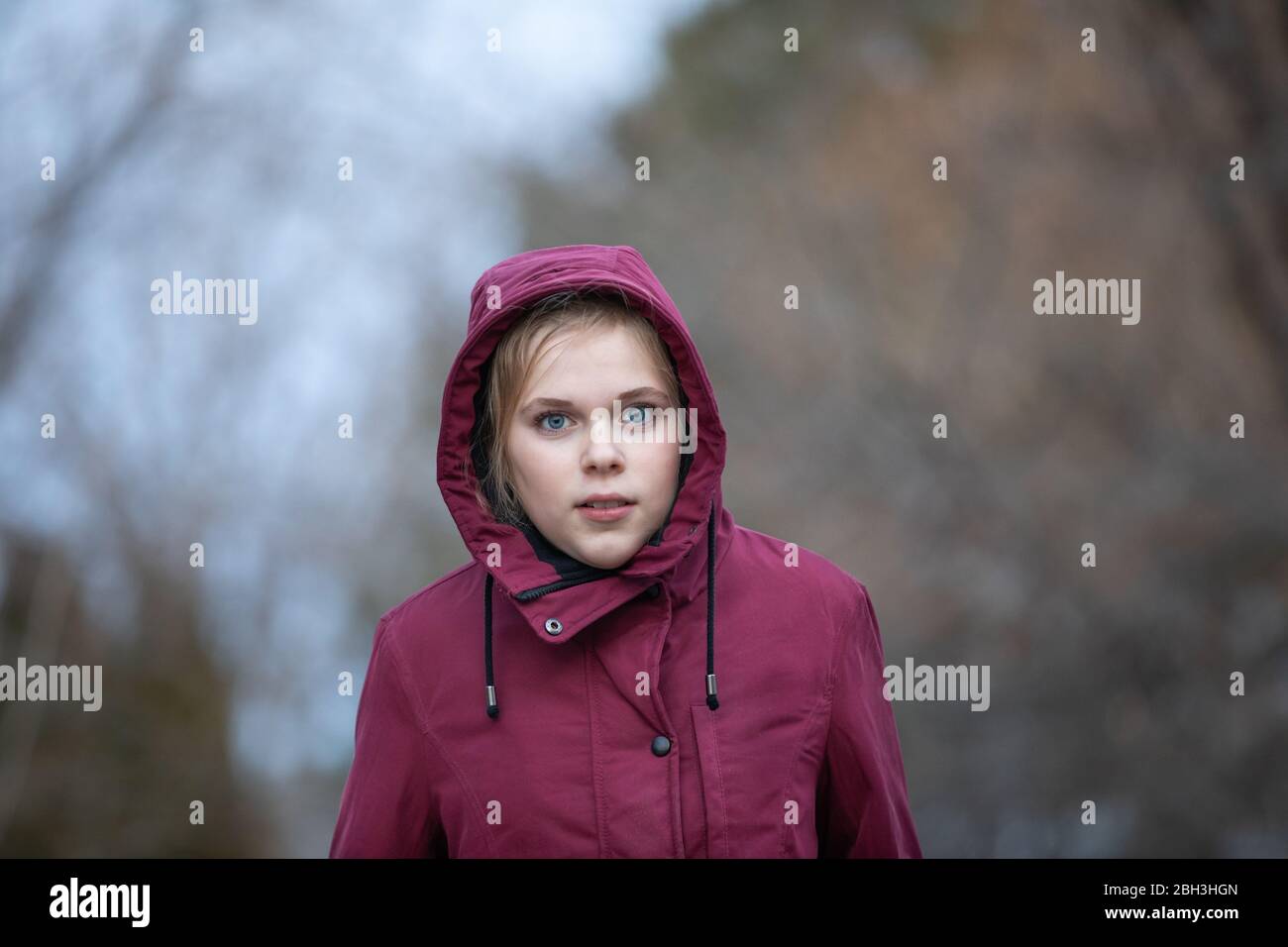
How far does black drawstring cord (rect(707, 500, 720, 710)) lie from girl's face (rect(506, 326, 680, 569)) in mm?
93

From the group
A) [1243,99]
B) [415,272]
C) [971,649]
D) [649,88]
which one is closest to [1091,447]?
[971,649]

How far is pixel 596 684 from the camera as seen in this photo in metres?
1.17

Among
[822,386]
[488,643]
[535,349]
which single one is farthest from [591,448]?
[822,386]

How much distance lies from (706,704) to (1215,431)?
3.42 meters

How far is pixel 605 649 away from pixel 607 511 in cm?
14

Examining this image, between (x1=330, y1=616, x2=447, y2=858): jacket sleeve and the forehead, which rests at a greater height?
the forehead

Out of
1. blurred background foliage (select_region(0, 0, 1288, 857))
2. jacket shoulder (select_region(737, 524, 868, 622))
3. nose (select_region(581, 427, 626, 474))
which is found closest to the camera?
nose (select_region(581, 427, 626, 474))

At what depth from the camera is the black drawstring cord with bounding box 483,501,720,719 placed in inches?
45.6

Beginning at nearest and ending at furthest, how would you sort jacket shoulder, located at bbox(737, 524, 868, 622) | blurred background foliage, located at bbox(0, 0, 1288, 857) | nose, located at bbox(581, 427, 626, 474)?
nose, located at bbox(581, 427, 626, 474), jacket shoulder, located at bbox(737, 524, 868, 622), blurred background foliage, located at bbox(0, 0, 1288, 857)

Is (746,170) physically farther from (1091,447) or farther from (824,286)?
(1091,447)

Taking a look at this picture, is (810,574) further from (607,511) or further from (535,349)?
(535,349)

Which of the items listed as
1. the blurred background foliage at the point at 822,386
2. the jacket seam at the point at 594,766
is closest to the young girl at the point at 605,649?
the jacket seam at the point at 594,766

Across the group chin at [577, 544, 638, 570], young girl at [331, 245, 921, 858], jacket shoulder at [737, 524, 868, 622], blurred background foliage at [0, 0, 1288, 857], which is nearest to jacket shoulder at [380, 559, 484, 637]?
young girl at [331, 245, 921, 858]

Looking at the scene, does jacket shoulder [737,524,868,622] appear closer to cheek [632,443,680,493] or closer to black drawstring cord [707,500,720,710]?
black drawstring cord [707,500,720,710]
